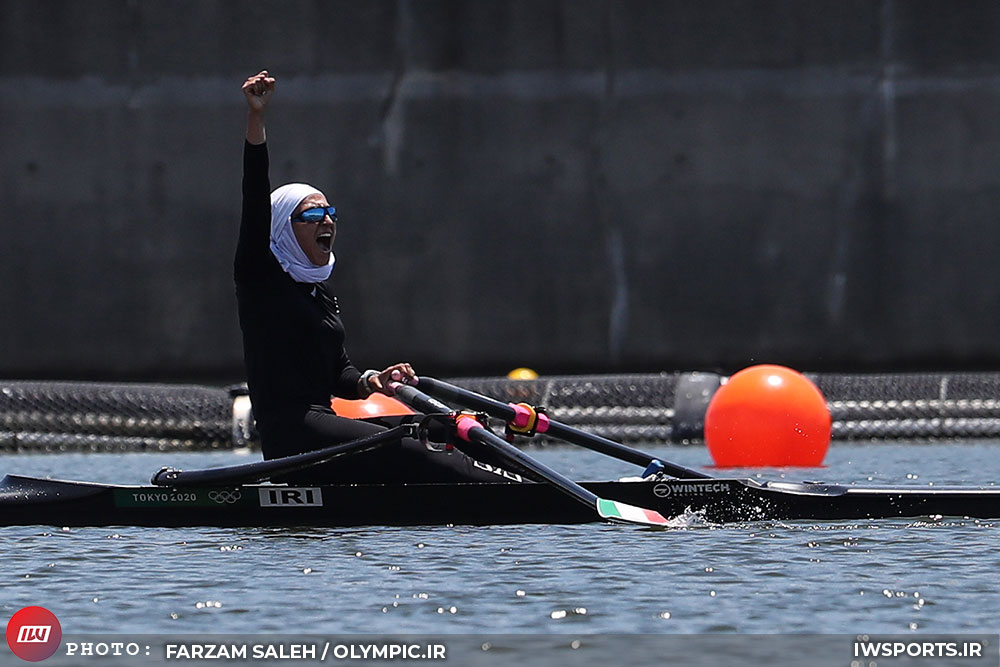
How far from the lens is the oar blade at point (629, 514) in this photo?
689 cm

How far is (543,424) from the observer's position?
755cm

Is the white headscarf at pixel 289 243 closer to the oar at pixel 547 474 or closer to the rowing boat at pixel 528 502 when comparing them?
the oar at pixel 547 474

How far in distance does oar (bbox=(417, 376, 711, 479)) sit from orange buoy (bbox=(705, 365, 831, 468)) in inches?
108

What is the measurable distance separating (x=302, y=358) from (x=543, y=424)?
1.09m

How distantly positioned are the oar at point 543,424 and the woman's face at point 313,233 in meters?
0.72

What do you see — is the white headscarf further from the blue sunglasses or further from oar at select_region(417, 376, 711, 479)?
oar at select_region(417, 376, 711, 479)

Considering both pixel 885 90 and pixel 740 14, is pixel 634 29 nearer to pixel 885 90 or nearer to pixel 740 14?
pixel 740 14

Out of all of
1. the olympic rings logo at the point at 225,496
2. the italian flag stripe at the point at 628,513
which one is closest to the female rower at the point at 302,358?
the olympic rings logo at the point at 225,496

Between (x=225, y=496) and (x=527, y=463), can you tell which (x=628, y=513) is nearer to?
(x=527, y=463)

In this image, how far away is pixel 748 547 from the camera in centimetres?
641

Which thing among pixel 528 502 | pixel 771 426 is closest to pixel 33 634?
pixel 528 502

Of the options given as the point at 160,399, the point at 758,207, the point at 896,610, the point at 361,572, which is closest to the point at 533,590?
the point at 361,572

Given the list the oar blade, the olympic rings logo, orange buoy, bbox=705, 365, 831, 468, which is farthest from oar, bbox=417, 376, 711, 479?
orange buoy, bbox=705, 365, 831, 468

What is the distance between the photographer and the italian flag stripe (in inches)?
271
